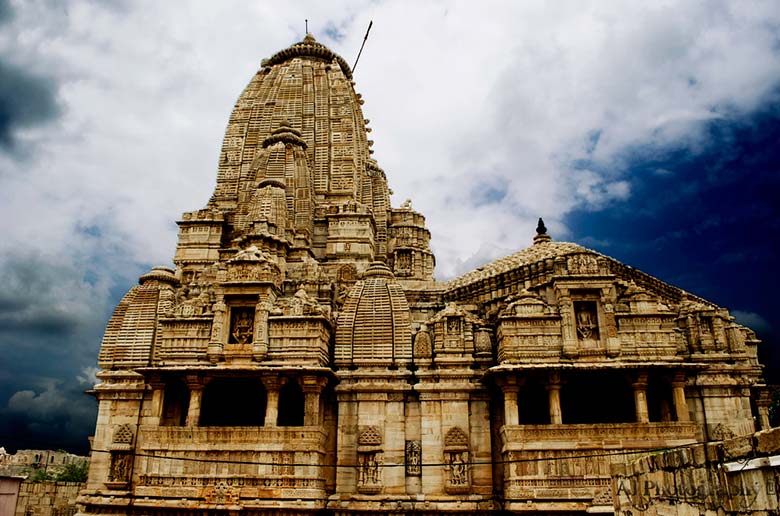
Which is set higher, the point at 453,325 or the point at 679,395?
the point at 453,325

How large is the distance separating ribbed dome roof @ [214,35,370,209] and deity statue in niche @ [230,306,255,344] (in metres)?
13.6

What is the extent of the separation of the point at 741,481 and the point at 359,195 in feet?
102

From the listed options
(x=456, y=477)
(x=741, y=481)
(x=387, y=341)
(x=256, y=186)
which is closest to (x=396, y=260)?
(x=256, y=186)

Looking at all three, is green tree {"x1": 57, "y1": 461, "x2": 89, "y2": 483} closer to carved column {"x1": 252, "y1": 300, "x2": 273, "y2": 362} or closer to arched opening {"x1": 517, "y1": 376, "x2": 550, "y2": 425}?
carved column {"x1": 252, "y1": 300, "x2": 273, "y2": 362}

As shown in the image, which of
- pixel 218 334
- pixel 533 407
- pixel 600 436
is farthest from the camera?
pixel 533 407

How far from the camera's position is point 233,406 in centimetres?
2175

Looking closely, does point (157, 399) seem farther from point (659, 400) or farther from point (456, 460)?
point (659, 400)

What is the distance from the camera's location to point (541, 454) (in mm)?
17391

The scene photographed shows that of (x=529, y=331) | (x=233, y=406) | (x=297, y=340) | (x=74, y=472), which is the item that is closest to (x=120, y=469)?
(x=233, y=406)

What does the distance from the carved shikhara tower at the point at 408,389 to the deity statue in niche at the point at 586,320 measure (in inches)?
2.5

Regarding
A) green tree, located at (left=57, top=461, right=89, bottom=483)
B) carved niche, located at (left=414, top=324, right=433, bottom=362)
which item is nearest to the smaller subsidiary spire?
carved niche, located at (left=414, top=324, right=433, bottom=362)

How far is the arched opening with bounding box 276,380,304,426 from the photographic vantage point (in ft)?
69.7

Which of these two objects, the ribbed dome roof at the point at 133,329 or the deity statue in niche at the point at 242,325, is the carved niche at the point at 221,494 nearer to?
the deity statue in niche at the point at 242,325

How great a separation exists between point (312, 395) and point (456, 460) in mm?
4903
